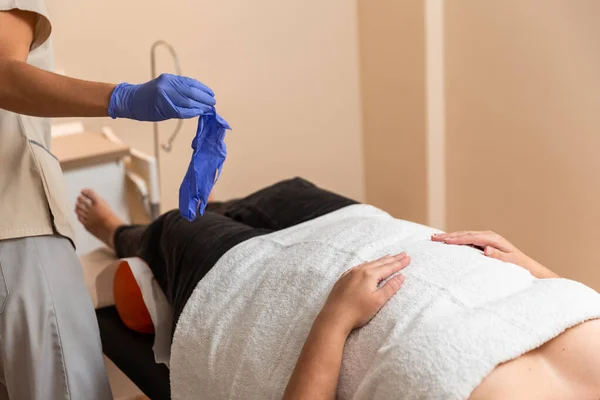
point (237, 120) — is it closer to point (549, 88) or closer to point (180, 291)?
point (549, 88)

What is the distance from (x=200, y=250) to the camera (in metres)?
1.79

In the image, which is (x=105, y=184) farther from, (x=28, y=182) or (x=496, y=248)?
(x=496, y=248)

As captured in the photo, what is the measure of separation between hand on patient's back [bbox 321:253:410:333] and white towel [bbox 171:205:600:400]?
0.06 feet

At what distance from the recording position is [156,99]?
1319 millimetres

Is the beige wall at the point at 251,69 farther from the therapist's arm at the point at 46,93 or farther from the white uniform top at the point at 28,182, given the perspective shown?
the therapist's arm at the point at 46,93

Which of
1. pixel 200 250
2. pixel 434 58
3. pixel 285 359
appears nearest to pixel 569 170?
pixel 434 58

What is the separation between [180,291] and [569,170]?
5.00ft

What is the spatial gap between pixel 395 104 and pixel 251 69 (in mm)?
620

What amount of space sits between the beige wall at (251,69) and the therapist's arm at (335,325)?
5.60ft

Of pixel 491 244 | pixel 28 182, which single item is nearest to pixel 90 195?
pixel 28 182

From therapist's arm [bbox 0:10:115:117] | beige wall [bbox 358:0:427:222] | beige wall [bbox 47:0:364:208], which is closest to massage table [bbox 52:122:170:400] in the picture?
beige wall [bbox 47:0:364:208]

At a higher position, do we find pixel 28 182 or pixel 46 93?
pixel 46 93

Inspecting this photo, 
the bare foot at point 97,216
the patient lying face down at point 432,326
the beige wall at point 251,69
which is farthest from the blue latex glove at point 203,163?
the beige wall at point 251,69

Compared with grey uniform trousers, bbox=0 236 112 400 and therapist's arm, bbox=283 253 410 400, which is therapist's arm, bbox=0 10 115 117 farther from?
therapist's arm, bbox=283 253 410 400
